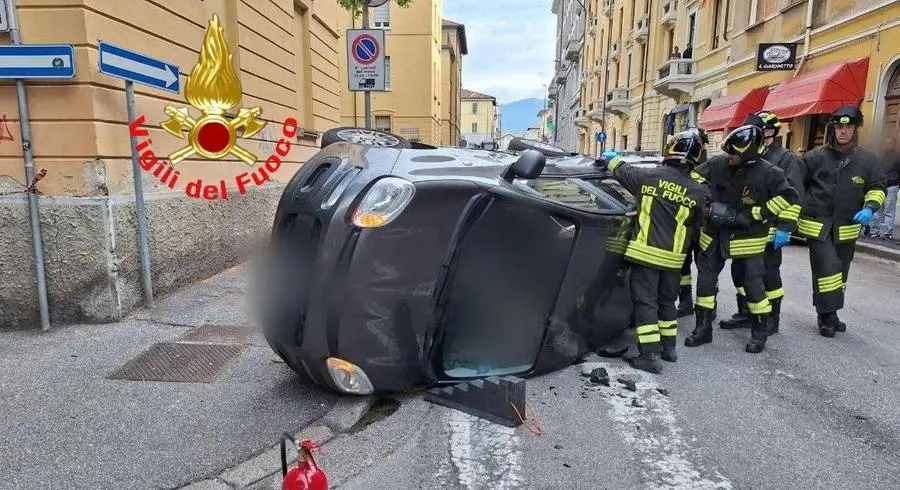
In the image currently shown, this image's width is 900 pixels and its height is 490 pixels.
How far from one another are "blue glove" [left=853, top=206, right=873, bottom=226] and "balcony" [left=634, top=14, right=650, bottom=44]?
29460mm

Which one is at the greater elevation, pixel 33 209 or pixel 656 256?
pixel 33 209

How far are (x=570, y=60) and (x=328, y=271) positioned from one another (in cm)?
7023

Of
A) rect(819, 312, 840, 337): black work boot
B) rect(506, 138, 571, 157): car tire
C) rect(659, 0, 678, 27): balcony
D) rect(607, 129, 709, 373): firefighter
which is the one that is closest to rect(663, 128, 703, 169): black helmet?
rect(607, 129, 709, 373): firefighter

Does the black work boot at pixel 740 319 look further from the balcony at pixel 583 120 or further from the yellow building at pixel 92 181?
the balcony at pixel 583 120

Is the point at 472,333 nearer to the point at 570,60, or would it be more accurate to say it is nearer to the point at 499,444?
the point at 499,444

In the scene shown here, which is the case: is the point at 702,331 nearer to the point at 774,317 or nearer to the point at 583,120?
the point at 774,317

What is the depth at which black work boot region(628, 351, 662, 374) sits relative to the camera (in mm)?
3916

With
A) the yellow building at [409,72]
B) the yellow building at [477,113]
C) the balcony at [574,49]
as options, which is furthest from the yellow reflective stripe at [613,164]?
the yellow building at [477,113]

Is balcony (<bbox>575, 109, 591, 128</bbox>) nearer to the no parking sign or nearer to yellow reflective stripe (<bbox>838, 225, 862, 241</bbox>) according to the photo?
the no parking sign

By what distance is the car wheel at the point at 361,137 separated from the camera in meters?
3.64

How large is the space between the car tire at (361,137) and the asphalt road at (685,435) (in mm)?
1672

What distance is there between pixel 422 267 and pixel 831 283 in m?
3.86

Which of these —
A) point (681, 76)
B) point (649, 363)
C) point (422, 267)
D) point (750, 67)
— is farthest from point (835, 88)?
point (422, 267)

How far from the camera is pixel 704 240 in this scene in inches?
180
